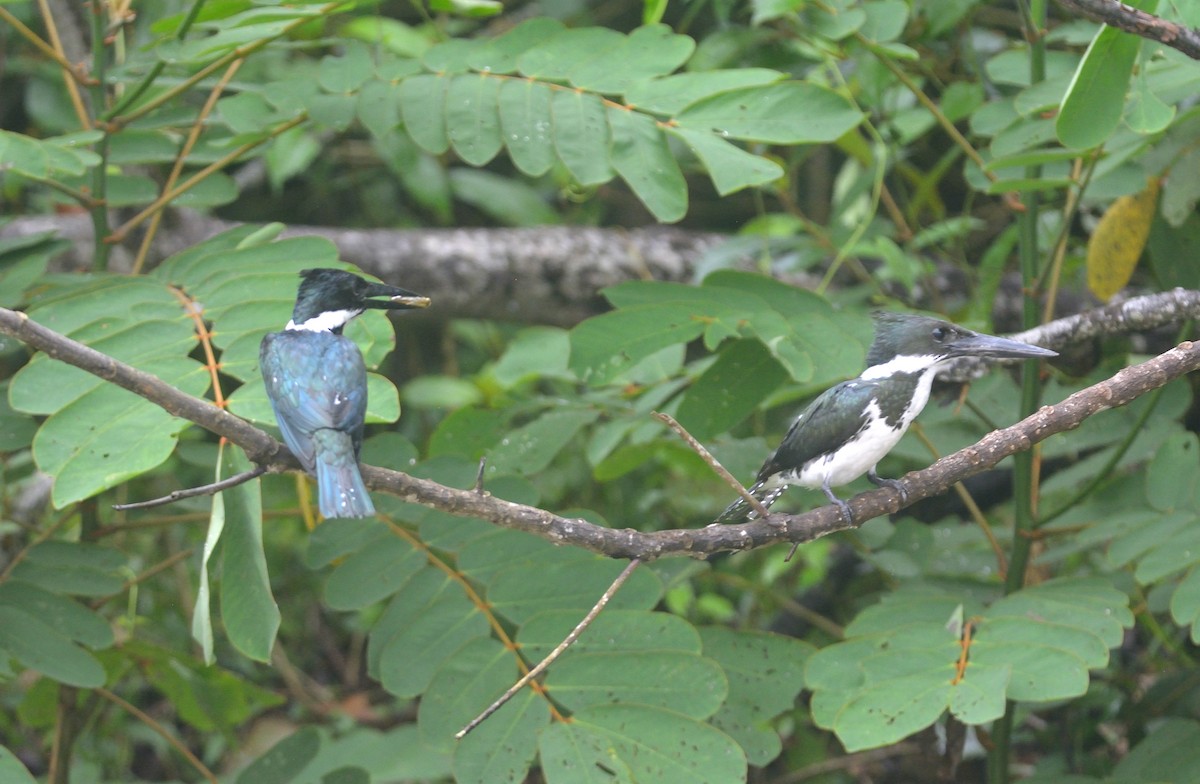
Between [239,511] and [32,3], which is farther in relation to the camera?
[32,3]

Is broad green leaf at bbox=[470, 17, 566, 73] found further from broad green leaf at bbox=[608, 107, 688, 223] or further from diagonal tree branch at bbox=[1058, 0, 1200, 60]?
diagonal tree branch at bbox=[1058, 0, 1200, 60]

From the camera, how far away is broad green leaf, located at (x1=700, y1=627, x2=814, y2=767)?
2.69 meters

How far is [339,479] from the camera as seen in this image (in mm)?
2188

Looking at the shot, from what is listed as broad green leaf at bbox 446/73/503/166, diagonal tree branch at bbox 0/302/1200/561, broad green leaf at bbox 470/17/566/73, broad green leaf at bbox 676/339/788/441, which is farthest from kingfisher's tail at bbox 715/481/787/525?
broad green leaf at bbox 470/17/566/73

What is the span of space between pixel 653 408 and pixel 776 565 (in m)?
1.60

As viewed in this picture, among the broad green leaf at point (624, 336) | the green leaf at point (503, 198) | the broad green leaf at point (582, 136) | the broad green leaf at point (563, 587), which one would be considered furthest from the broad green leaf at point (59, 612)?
the green leaf at point (503, 198)

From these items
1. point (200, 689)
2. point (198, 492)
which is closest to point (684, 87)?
point (198, 492)

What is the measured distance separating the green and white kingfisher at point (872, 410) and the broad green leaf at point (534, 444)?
69 cm

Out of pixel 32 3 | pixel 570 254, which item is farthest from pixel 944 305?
pixel 32 3

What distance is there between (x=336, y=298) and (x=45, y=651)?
3.38 feet

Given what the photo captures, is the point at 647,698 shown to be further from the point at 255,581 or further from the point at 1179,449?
the point at 1179,449

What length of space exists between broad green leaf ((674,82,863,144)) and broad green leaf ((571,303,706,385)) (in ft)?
1.46

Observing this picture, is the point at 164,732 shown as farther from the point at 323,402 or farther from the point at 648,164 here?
the point at 648,164

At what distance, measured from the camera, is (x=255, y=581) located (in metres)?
2.25
